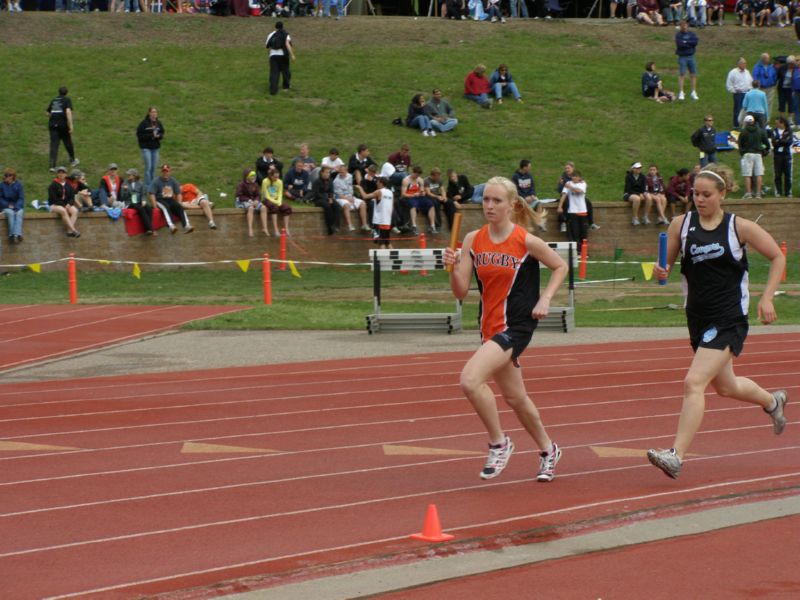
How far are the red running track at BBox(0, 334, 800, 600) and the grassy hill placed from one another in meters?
17.7

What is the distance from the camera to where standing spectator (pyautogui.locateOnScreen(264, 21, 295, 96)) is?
33.8 metres

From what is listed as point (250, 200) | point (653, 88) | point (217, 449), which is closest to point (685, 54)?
point (653, 88)

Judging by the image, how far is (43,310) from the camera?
792 inches

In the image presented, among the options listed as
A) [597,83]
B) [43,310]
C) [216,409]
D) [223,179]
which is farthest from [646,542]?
[597,83]

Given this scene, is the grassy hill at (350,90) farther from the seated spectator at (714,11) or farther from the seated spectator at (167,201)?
the seated spectator at (167,201)

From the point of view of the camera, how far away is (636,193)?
3011cm

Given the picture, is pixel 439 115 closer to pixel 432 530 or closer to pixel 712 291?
pixel 712 291

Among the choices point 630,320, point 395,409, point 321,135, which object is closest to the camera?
point 395,409

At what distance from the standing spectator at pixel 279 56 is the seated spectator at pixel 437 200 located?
7.37 m

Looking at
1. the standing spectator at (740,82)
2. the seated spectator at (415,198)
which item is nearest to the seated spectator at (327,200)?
the seated spectator at (415,198)

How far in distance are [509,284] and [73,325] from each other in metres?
11.6

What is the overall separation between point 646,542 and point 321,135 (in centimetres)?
2709

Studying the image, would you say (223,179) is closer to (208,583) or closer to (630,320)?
(630,320)

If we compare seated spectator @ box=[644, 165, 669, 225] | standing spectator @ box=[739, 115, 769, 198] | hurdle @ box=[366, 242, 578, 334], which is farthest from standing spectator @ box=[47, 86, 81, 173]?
standing spectator @ box=[739, 115, 769, 198]
